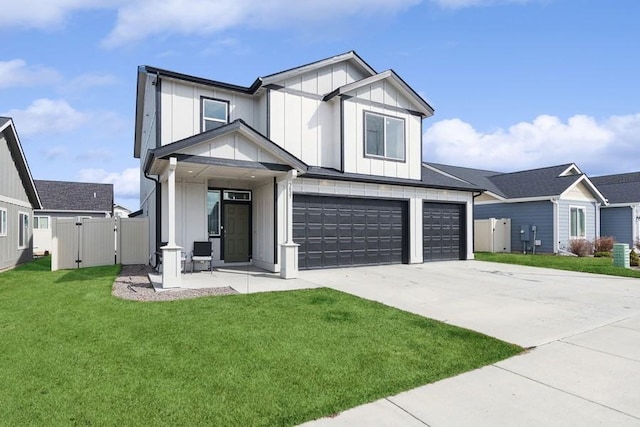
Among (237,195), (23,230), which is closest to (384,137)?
(237,195)

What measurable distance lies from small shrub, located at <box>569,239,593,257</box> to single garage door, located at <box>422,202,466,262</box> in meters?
7.79

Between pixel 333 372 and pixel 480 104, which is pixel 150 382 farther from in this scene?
pixel 480 104

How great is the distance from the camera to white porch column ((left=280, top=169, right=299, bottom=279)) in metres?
10.2

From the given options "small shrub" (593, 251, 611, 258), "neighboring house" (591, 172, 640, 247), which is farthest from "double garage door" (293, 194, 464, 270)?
"neighboring house" (591, 172, 640, 247)

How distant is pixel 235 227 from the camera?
1280 centimetres

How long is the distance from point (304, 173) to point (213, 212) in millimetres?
3477

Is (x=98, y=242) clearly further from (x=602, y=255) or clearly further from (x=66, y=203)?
(x=602, y=255)

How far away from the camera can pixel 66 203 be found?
2720cm

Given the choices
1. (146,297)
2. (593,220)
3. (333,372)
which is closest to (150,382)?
(333,372)

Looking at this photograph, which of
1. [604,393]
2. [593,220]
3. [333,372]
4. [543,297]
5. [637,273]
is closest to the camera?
[604,393]

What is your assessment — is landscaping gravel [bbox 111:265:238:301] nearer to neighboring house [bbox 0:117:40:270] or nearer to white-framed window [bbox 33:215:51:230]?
neighboring house [bbox 0:117:40:270]

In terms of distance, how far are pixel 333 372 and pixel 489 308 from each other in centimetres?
430

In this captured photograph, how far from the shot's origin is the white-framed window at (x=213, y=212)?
12.1 metres

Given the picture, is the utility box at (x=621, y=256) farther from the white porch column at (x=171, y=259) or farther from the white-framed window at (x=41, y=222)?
the white-framed window at (x=41, y=222)
